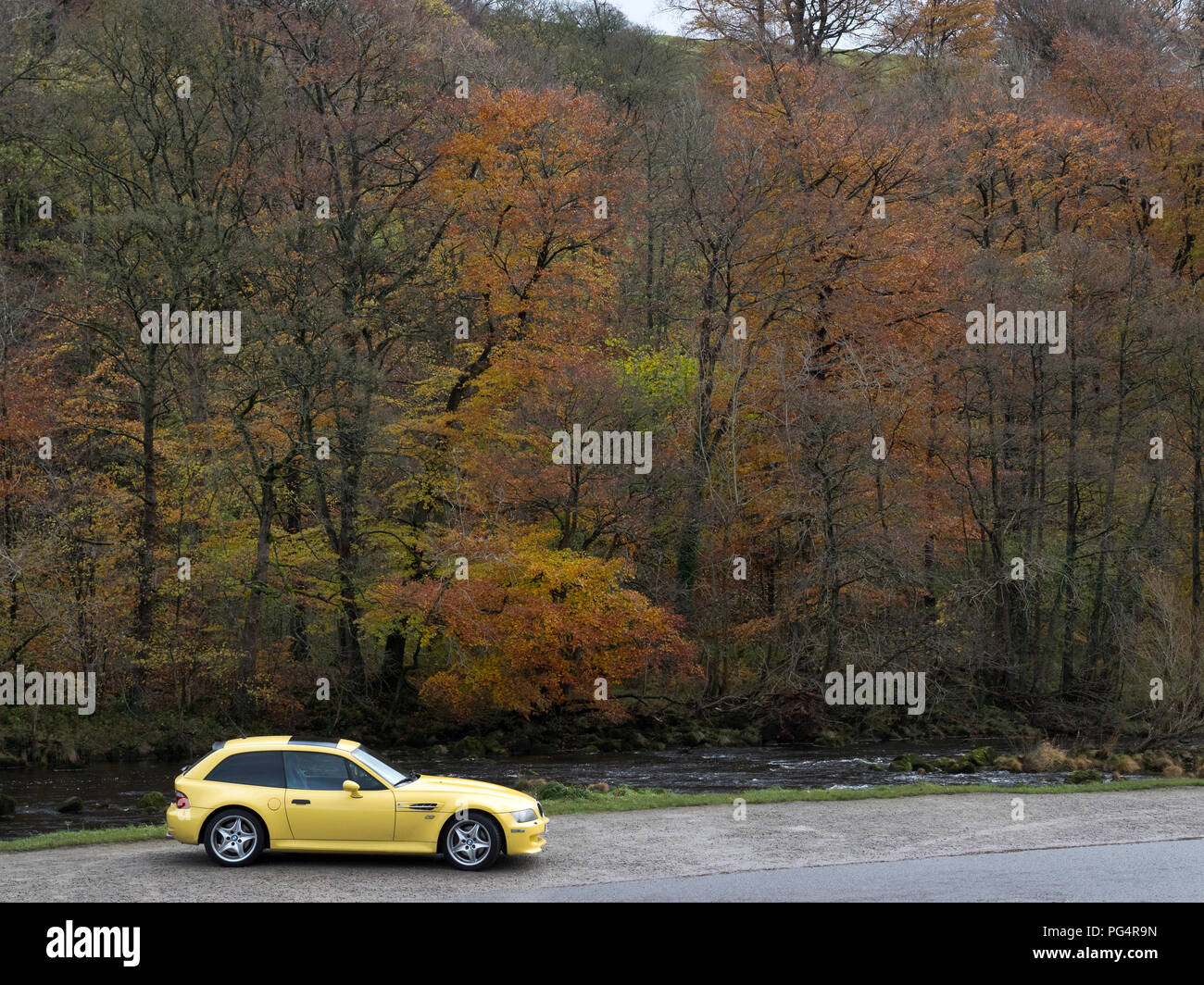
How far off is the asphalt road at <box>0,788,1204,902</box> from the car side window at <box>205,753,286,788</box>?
951 millimetres

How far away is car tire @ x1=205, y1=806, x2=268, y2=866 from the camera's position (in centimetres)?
1350

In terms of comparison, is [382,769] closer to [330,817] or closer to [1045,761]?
[330,817]

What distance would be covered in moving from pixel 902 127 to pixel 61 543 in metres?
28.8

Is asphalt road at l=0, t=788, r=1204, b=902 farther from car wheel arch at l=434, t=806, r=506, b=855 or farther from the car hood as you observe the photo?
the car hood

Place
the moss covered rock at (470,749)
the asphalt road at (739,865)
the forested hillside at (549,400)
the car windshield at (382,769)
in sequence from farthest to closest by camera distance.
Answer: the forested hillside at (549,400), the moss covered rock at (470,749), the car windshield at (382,769), the asphalt road at (739,865)

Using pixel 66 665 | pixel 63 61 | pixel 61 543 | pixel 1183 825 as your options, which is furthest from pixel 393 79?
pixel 1183 825

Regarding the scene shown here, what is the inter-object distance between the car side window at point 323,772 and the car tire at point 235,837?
62 cm

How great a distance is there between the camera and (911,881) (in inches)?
520

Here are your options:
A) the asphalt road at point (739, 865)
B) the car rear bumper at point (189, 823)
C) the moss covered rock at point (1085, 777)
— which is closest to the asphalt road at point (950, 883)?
the asphalt road at point (739, 865)

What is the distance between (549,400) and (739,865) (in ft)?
73.1

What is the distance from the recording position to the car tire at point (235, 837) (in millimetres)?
13500

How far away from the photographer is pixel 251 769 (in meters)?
13.7

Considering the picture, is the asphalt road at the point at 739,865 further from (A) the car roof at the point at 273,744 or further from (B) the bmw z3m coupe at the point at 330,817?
(A) the car roof at the point at 273,744

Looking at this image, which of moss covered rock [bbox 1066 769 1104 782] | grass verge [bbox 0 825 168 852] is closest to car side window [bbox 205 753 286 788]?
grass verge [bbox 0 825 168 852]
